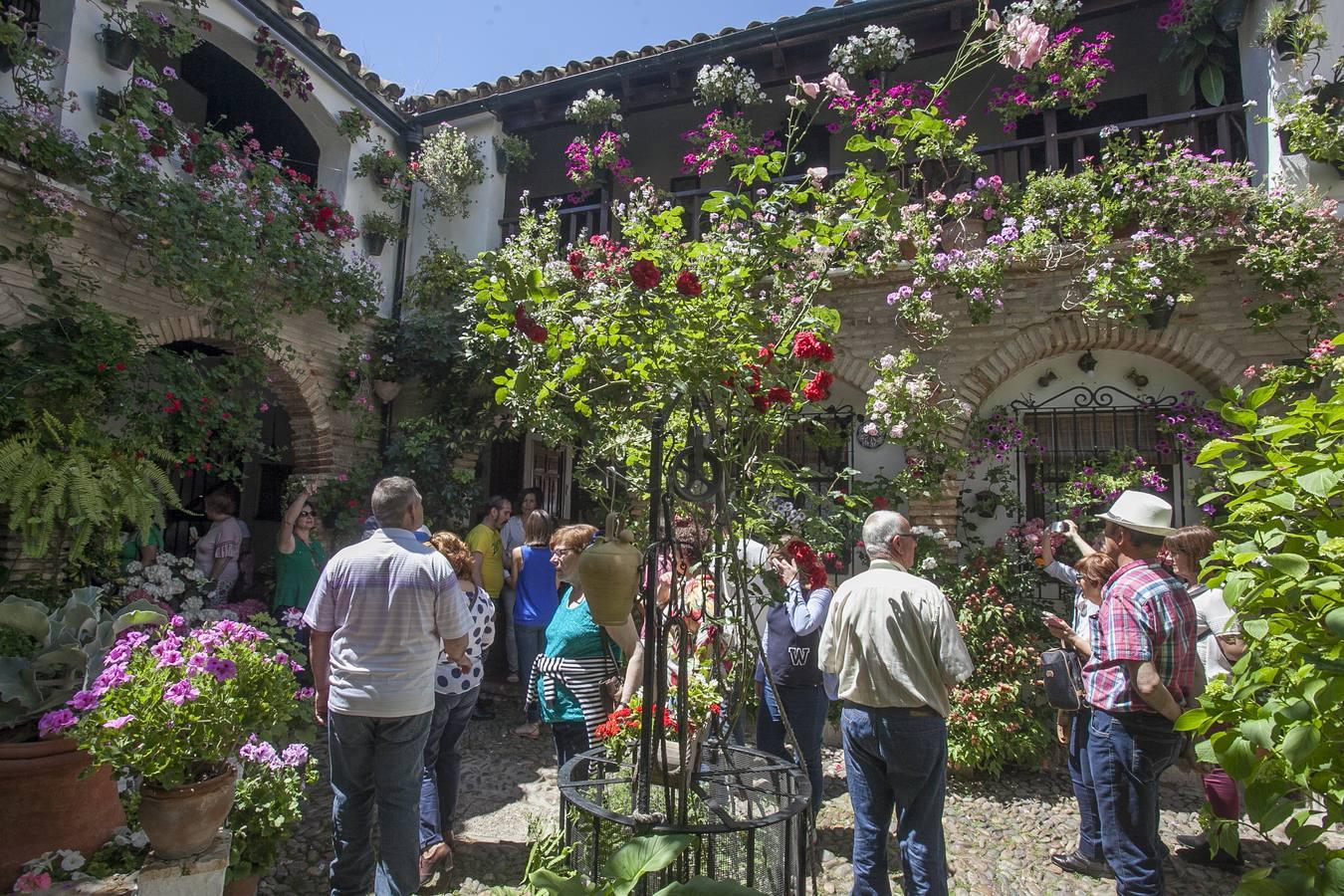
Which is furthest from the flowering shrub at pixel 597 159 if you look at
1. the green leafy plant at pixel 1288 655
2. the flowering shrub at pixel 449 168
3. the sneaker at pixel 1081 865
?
the green leafy plant at pixel 1288 655

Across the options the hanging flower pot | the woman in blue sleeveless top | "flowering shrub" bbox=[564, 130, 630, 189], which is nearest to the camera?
the woman in blue sleeveless top

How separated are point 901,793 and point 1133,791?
96 cm

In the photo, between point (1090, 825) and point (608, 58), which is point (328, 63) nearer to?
point (608, 58)

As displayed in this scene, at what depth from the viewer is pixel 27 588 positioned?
475cm

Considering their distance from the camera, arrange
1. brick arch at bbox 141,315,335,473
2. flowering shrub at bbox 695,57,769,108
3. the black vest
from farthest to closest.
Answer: flowering shrub at bbox 695,57,769,108, brick arch at bbox 141,315,335,473, the black vest

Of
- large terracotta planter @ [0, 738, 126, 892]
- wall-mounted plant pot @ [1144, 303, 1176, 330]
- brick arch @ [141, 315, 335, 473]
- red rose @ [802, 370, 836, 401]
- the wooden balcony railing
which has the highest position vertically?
the wooden balcony railing

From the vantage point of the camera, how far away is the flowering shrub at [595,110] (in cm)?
783

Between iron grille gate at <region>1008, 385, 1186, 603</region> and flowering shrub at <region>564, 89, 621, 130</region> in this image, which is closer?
iron grille gate at <region>1008, 385, 1186, 603</region>

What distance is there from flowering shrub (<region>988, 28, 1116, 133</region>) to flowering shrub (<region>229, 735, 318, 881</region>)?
6932 millimetres

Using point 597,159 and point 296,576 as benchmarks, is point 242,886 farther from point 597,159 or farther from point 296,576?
point 597,159

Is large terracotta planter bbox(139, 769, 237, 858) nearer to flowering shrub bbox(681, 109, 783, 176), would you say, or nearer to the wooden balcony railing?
the wooden balcony railing

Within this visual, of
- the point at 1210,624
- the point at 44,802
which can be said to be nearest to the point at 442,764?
the point at 44,802

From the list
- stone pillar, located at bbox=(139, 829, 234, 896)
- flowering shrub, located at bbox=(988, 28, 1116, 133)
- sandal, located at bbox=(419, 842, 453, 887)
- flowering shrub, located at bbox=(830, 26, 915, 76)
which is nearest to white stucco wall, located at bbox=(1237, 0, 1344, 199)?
flowering shrub, located at bbox=(988, 28, 1116, 133)

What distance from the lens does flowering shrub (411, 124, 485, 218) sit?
8.37m
